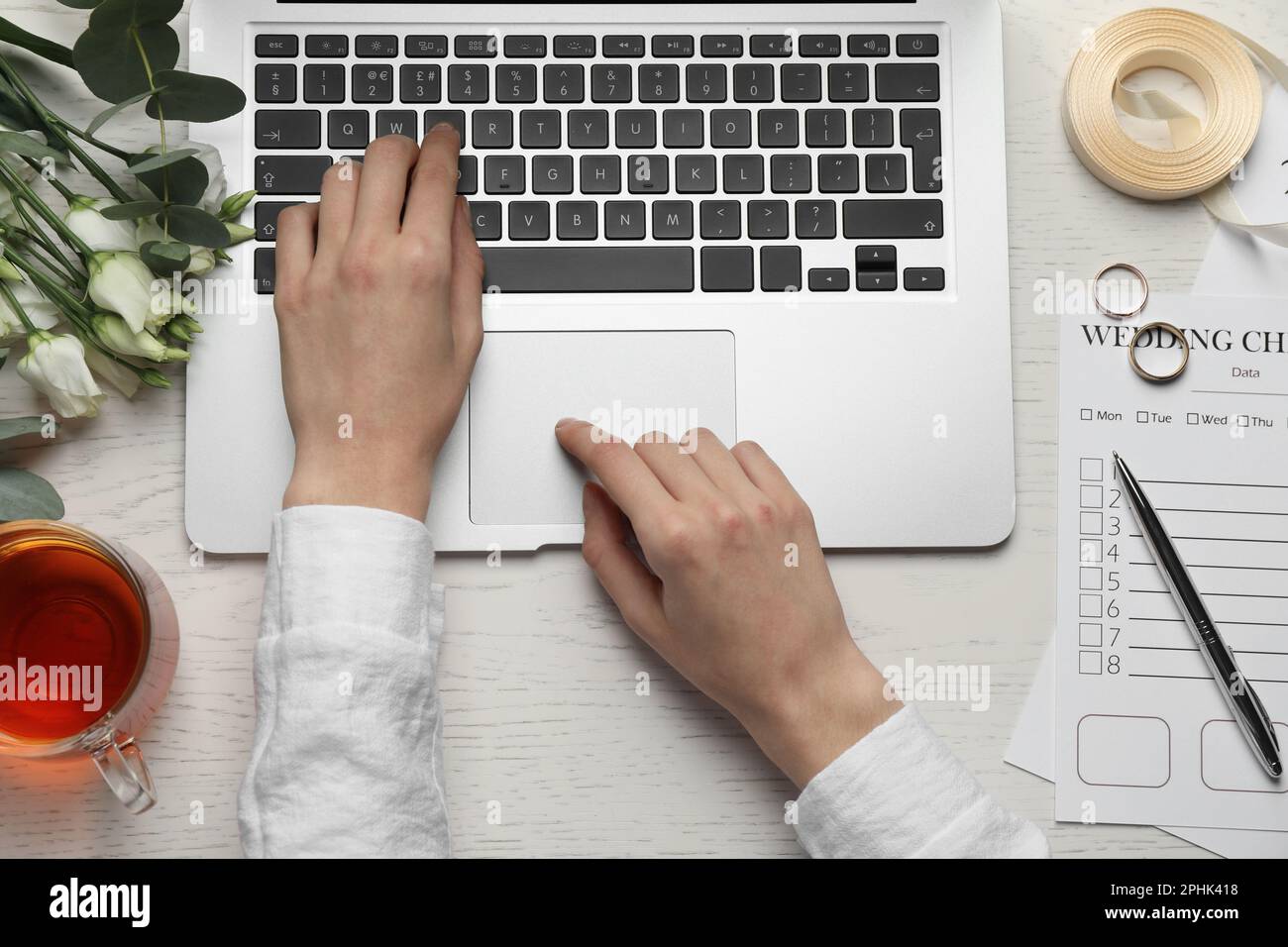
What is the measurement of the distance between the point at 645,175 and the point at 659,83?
0.22 ft

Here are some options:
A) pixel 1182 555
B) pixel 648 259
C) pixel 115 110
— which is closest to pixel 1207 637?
pixel 1182 555

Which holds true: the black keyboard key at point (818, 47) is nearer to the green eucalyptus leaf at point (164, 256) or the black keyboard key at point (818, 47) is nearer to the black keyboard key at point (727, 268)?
the black keyboard key at point (727, 268)

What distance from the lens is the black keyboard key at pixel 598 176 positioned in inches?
26.3

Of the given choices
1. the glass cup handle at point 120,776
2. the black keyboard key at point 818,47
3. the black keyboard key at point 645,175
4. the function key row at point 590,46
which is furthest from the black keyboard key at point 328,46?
the glass cup handle at point 120,776

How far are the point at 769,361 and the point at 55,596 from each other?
0.48 meters

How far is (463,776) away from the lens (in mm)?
666

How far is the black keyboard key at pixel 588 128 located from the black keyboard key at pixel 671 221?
6cm

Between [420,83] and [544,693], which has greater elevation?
[420,83]

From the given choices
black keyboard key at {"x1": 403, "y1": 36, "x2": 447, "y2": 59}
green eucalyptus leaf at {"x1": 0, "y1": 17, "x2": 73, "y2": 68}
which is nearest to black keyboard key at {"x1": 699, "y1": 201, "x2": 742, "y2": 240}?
black keyboard key at {"x1": 403, "y1": 36, "x2": 447, "y2": 59}

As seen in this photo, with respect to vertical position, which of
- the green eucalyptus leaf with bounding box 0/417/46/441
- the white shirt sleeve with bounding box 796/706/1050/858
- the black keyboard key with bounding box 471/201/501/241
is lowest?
the white shirt sleeve with bounding box 796/706/1050/858

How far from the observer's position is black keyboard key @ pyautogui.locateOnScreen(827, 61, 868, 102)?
68 cm

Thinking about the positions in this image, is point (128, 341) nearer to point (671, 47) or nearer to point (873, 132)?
point (671, 47)

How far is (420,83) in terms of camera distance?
2.22 ft

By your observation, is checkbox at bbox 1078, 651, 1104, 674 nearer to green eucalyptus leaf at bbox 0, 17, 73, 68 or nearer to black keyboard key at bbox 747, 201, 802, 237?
black keyboard key at bbox 747, 201, 802, 237
